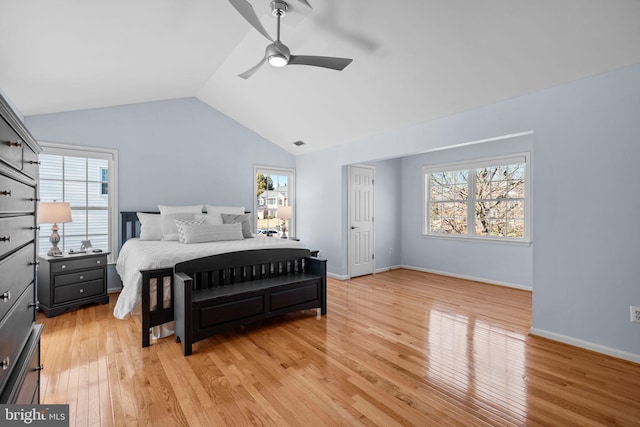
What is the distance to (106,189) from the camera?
175 inches

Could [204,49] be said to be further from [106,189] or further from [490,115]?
[490,115]

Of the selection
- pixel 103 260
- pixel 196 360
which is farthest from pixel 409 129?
pixel 103 260

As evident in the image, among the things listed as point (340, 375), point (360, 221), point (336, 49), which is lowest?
point (340, 375)

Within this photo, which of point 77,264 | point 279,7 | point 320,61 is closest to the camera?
point 279,7

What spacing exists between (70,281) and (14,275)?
2913 mm

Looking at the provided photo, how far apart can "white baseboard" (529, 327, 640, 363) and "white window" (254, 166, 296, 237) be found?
162 inches

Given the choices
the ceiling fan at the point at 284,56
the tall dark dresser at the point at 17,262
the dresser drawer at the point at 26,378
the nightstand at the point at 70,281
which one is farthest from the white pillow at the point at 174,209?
the dresser drawer at the point at 26,378

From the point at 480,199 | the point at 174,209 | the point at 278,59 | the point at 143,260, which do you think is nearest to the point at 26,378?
the point at 143,260

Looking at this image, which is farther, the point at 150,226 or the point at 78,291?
the point at 150,226

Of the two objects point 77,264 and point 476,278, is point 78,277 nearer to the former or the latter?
point 77,264

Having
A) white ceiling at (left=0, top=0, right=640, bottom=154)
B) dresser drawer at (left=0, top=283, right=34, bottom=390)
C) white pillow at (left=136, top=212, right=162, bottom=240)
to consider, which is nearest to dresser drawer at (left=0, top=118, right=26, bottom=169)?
dresser drawer at (left=0, top=283, right=34, bottom=390)

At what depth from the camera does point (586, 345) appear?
2746 mm

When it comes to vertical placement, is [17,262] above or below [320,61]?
below

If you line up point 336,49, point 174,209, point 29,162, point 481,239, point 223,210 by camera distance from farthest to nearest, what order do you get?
point 481,239
point 223,210
point 174,209
point 336,49
point 29,162
